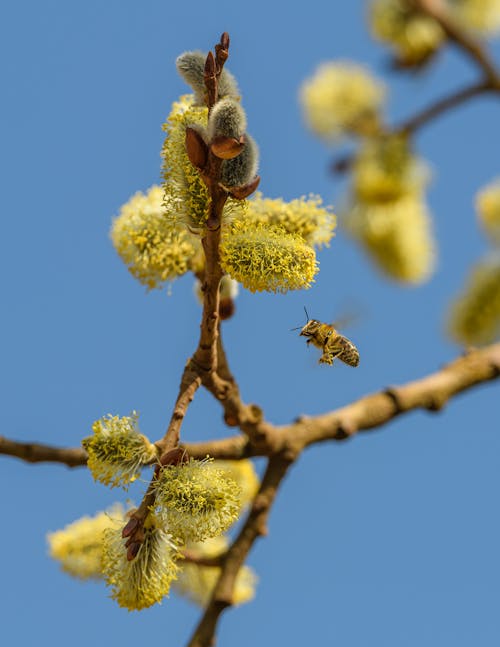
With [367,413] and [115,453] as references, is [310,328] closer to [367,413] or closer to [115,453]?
[367,413]

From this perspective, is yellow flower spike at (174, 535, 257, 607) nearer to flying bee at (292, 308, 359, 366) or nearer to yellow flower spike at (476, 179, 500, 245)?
flying bee at (292, 308, 359, 366)

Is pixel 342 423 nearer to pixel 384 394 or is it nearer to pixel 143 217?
pixel 384 394

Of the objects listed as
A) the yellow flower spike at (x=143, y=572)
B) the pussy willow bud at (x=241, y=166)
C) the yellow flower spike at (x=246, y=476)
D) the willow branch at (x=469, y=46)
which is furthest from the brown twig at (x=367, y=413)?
the willow branch at (x=469, y=46)

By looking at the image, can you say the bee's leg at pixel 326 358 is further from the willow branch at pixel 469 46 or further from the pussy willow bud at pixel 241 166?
the willow branch at pixel 469 46

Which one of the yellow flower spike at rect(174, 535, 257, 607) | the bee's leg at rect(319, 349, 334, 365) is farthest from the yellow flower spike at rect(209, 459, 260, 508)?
the bee's leg at rect(319, 349, 334, 365)

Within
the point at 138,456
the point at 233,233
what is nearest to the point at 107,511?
the point at 138,456

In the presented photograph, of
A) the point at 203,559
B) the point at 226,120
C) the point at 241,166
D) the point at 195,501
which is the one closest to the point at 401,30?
the point at 226,120
